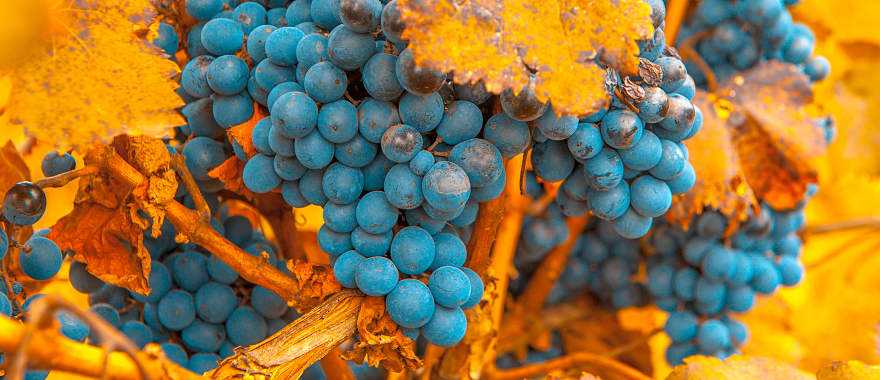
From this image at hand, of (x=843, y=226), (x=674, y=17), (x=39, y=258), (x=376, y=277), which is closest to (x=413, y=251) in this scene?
(x=376, y=277)

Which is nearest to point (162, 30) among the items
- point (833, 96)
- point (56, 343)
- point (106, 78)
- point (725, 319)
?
point (106, 78)

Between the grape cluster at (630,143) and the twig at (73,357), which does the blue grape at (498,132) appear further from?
the twig at (73,357)

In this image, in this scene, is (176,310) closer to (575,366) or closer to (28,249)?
(28,249)

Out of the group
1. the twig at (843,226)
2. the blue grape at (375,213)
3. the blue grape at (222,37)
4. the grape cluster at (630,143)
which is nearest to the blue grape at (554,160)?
the grape cluster at (630,143)

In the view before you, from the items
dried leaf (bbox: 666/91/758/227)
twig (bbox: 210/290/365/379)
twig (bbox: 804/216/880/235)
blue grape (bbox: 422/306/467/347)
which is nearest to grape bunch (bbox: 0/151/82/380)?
twig (bbox: 210/290/365/379)

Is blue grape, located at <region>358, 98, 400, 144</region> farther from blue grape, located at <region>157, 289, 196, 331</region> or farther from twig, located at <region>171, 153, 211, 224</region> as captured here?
blue grape, located at <region>157, 289, 196, 331</region>
